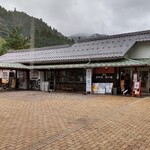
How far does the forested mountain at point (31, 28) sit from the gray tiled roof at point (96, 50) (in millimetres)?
25700

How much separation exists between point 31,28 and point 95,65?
57569mm

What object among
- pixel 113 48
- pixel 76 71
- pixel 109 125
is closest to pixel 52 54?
pixel 76 71

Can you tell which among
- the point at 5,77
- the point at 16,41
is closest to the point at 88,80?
the point at 5,77

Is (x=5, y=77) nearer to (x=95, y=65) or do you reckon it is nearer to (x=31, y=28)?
(x=95, y=65)

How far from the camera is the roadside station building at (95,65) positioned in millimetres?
17031

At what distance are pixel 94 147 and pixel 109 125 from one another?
2.09 meters

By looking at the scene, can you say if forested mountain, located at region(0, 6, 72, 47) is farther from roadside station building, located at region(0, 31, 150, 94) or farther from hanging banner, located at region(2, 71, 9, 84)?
roadside station building, located at region(0, 31, 150, 94)

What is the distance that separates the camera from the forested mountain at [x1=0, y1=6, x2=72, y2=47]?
52.3 m

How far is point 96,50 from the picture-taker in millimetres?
19453

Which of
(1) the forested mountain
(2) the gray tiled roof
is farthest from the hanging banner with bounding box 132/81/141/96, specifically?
(1) the forested mountain

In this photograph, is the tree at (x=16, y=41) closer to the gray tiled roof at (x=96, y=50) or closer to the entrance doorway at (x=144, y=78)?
the gray tiled roof at (x=96, y=50)

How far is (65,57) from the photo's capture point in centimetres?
2005

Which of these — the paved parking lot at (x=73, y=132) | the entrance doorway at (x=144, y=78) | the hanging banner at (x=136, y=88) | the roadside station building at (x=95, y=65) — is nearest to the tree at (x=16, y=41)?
the roadside station building at (x=95, y=65)

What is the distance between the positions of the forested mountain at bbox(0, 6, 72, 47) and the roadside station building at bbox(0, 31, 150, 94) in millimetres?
26703
